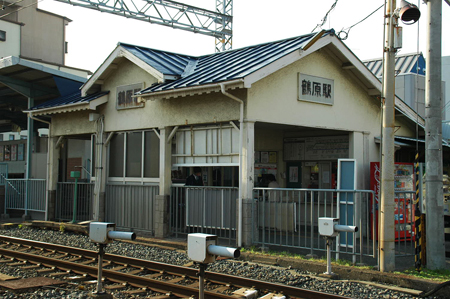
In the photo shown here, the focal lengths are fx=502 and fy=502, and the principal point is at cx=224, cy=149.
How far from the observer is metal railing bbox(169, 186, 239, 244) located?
39.5 feet

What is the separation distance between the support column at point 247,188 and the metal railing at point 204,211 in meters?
0.47

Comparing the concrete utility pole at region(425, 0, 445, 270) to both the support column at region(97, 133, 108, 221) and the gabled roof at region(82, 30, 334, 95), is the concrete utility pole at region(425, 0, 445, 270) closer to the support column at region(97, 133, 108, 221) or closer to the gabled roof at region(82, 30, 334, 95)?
the gabled roof at region(82, 30, 334, 95)

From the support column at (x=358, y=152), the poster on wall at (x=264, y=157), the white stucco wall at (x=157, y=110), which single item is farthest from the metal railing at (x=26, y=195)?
the support column at (x=358, y=152)

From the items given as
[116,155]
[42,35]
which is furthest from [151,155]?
[42,35]

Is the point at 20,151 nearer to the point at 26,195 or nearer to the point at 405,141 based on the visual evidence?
the point at 26,195

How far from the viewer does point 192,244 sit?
18.4 ft

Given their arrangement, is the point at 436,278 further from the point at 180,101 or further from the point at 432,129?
the point at 180,101

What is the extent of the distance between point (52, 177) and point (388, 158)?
12472 millimetres

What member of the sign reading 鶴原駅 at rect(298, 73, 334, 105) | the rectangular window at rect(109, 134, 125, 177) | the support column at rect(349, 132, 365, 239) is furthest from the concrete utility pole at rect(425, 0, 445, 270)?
the rectangular window at rect(109, 134, 125, 177)

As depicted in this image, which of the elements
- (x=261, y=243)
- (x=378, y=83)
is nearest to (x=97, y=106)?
(x=261, y=243)

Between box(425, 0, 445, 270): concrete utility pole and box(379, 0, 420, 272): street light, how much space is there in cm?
72

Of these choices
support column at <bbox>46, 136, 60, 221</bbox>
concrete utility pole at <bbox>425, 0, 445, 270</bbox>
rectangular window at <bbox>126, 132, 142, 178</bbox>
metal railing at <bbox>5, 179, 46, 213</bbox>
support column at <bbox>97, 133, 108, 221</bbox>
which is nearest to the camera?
concrete utility pole at <bbox>425, 0, 445, 270</bbox>

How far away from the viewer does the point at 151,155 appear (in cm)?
1448

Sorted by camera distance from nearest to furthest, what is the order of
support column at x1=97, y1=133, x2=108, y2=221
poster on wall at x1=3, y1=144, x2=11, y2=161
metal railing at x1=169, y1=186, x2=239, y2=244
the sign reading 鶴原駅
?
metal railing at x1=169, y1=186, x2=239, y2=244
the sign reading 鶴原駅
support column at x1=97, y1=133, x2=108, y2=221
poster on wall at x1=3, y1=144, x2=11, y2=161
